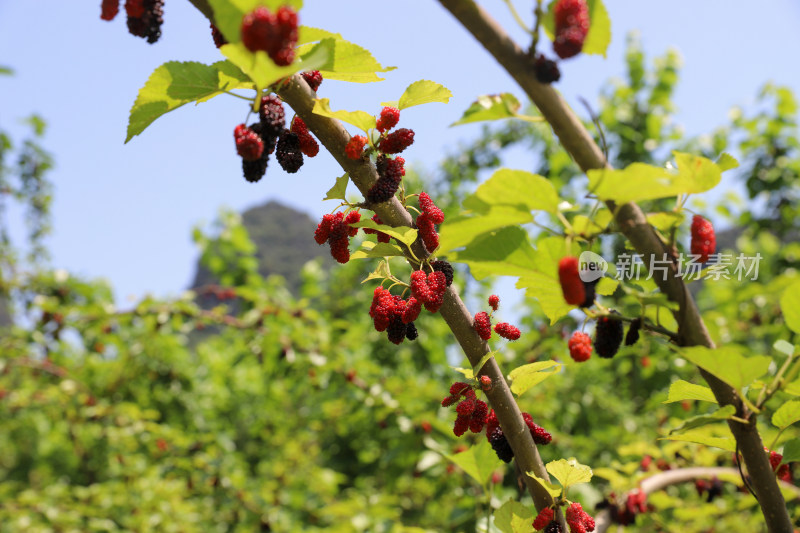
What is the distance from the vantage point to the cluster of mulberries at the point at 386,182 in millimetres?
964

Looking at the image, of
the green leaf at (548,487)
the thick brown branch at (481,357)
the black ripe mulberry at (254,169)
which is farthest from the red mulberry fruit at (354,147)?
the green leaf at (548,487)

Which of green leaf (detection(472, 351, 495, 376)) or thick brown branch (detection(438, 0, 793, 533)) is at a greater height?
thick brown branch (detection(438, 0, 793, 533))

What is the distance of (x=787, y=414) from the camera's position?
987mm

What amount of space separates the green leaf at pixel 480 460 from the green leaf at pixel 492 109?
877 millimetres

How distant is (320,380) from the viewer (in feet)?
13.4

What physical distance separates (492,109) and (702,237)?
402 millimetres

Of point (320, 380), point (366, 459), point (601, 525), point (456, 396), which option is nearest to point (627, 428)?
point (366, 459)

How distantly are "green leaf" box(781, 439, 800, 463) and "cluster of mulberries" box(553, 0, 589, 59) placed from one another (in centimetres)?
94

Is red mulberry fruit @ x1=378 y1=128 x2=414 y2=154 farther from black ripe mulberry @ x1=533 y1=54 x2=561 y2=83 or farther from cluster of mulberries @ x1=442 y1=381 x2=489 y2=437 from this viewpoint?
cluster of mulberries @ x1=442 y1=381 x2=489 y2=437

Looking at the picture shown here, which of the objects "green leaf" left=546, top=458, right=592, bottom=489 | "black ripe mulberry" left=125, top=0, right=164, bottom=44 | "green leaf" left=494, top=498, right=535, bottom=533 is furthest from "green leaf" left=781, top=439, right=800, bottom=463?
"black ripe mulberry" left=125, top=0, right=164, bottom=44

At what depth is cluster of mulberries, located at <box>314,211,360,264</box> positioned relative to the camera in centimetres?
109

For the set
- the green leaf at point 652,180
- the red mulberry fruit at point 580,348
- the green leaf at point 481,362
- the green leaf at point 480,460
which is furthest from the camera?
the green leaf at point 480,460

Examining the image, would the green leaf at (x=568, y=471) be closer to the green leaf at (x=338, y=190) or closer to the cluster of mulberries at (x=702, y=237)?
the cluster of mulberries at (x=702, y=237)

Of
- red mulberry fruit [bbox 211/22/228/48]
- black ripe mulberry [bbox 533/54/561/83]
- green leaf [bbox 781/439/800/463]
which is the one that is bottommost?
green leaf [bbox 781/439/800/463]
